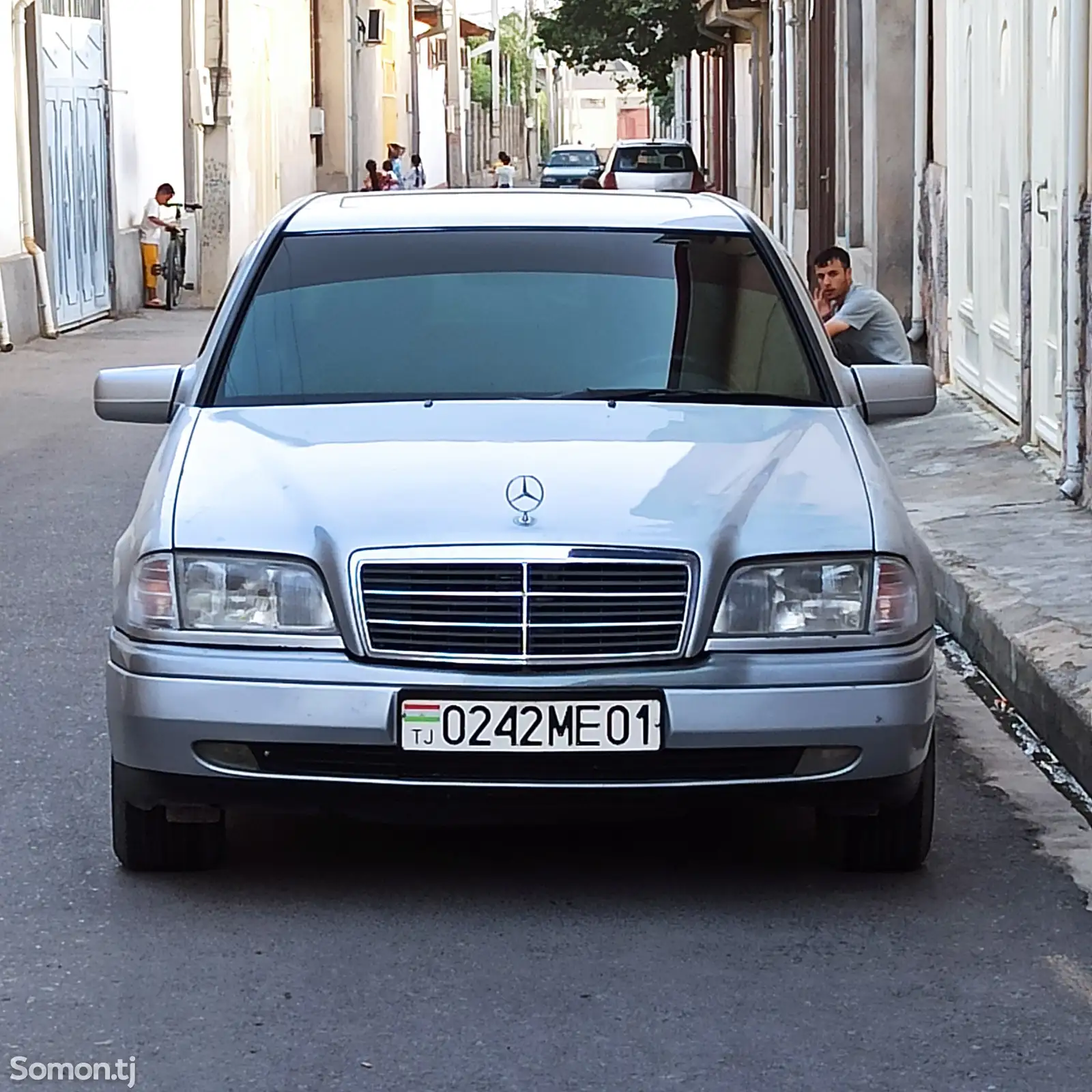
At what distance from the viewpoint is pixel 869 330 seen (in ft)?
38.1

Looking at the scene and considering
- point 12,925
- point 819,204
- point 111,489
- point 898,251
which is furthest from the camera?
point 819,204

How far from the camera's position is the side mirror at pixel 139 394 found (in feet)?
20.4

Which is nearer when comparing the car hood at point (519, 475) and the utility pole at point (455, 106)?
the car hood at point (519, 475)

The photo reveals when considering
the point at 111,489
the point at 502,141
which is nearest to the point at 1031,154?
the point at 111,489

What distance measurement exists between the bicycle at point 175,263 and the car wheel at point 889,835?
2255 centimetres

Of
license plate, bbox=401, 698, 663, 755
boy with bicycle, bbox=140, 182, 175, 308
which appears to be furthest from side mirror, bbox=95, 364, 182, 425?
boy with bicycle, bbox=140, 182, 175, 308

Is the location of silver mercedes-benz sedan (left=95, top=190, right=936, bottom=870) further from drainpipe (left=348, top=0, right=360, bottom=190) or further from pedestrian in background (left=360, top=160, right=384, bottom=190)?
drainpipe (left=348, top=0, right=360, bottom=190)

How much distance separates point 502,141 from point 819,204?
245 feet

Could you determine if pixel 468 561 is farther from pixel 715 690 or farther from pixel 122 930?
pixel 122 930

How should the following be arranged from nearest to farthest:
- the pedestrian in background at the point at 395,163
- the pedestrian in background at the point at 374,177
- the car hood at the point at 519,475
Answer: the car hood at the point at 519,475, the pedestrian in background at the point at 374,177, the pedestrian in background at the point at 395,163

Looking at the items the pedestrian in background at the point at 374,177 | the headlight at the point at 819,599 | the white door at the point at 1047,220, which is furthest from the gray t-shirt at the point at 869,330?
the pedestrian in background at the point at 374,177

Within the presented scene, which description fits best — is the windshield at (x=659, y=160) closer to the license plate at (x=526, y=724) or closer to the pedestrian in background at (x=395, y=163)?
the pedestrian in background at (x=395, y=163)

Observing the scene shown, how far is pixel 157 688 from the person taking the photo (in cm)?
505

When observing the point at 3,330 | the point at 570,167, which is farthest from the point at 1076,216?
the point at 570,167
